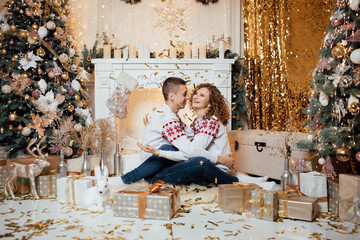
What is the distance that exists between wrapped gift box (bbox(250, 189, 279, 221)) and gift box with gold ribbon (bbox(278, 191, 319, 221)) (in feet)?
0.16

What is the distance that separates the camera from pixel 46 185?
2.92m

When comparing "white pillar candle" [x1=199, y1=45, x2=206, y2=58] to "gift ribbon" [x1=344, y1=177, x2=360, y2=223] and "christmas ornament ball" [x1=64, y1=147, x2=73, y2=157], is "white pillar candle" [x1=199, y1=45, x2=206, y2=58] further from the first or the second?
"gift ribbon" [x1=344, y1=177, x2=360, y2=223]

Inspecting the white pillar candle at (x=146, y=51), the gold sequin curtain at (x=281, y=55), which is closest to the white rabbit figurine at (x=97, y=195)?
the white pillar candle at (x=146, y=51)

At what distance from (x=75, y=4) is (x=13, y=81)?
1904mm

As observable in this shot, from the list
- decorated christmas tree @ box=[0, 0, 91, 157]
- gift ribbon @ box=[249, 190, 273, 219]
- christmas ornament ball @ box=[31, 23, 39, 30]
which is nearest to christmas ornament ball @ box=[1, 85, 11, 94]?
decorated christmas tree @ box=[0, 0, 91, 157]

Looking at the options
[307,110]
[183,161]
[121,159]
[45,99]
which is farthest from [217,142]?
[45,99]

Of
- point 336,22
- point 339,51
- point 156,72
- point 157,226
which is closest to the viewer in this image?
point 157,226

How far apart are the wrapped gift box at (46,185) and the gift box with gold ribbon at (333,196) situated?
7.63ft

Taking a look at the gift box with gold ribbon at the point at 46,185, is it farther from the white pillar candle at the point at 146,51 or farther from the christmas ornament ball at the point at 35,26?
the white pillar candle at the point at 146,51

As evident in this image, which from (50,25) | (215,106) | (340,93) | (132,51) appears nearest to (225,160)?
(215,106)

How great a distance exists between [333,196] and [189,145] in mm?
1248

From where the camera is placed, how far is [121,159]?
13.3ft

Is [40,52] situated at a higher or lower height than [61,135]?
higher

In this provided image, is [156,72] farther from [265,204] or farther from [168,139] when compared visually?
[265,204]
